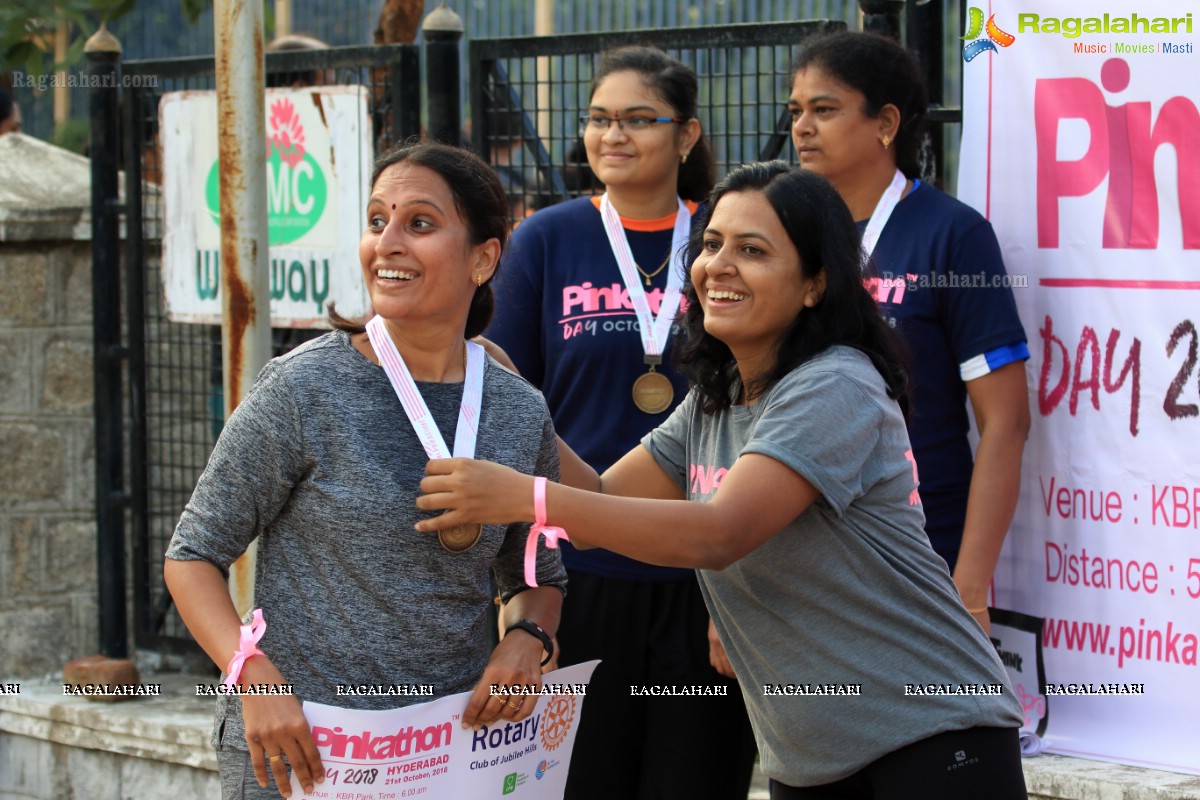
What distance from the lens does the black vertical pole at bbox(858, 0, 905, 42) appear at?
172 inches

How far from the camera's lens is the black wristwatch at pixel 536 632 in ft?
9.37

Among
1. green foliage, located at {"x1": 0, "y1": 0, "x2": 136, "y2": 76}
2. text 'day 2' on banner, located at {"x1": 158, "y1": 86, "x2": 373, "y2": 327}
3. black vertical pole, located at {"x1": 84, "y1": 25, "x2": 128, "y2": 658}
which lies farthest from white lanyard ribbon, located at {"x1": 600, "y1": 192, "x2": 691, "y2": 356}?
black vertical pole, located at {"x1": 84, "y1": 25, "x2": 128, "y2": 658}

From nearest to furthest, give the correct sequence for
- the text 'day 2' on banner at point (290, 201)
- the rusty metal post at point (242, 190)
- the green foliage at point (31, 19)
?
the rusty metal post at point (242, 190), the text 'day 2' on banner at point (290, 201), the green foliage at point (31, 19)

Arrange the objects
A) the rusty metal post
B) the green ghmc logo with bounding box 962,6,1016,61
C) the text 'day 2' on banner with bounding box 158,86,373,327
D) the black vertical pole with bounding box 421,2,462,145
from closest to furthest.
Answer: the rusty metal post, the green ghmc logo with bounding box 962,6,1016,61, the black vertical pole with bounding box 421,2,462,145, the text 'day 2' on banner with bounding box 158,86,373,327

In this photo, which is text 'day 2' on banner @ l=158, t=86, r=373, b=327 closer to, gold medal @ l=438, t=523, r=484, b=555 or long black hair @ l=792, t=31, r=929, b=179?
long black hair @ l=792, t=31, r=929, b=179

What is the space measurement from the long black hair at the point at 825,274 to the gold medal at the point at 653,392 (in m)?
0.87

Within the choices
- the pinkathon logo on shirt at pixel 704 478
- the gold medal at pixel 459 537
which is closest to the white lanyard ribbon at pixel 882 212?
the pinkathon logo on shirt at pixel 704 478

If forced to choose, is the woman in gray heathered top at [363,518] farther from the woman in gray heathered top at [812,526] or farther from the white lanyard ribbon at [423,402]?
the woman in gray heathered top at [812,526]

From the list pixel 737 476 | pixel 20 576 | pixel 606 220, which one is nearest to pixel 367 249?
pixel 737 476

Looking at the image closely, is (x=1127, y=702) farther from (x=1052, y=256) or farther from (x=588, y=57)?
(x=588, y=57)

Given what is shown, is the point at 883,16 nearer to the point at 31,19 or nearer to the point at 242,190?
the point at 242,190

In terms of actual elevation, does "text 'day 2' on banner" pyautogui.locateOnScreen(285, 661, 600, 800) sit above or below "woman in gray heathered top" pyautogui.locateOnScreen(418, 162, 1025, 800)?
below

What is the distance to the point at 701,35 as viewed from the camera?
460cm

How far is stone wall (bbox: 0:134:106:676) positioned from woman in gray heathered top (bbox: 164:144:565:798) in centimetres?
353
